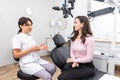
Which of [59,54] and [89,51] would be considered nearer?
[89,51]

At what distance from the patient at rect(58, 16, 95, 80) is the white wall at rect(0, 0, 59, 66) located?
221 cm

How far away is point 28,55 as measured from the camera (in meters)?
2.03

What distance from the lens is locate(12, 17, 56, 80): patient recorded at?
76.4 inches

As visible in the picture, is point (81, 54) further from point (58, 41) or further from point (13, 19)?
point (13, 19)

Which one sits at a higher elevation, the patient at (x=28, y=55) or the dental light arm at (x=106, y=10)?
the dental light arm at (x=106, y=10)

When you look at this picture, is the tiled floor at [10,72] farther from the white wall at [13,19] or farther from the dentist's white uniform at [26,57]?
the dentist's white uniform at [26,57]

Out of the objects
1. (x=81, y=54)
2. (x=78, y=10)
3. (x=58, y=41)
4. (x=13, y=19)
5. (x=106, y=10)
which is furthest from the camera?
(x=78, y=10)

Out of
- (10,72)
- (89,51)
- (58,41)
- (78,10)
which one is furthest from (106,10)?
(78,10)

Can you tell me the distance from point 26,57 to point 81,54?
26.9 inches

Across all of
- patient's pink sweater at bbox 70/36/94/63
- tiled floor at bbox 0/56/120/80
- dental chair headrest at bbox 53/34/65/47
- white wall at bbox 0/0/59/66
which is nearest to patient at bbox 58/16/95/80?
patient's pink sweater at bbox 70/36/94/63

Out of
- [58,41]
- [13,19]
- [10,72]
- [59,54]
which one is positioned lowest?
[10,72]

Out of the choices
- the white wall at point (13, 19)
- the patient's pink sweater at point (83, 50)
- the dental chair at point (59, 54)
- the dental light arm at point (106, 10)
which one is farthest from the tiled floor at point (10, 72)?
the dental light arm at point (106, 10)

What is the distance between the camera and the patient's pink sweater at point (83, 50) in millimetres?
1883

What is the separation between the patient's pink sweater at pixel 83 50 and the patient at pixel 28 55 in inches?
14.9
